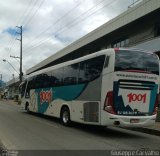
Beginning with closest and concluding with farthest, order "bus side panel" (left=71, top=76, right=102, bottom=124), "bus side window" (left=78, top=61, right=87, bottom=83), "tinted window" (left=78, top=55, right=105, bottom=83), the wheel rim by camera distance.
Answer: "bus side panel" (left=71, top=76, right=102, bottom=124) → "tinted window" (left=78, top=55, right=105, bottom=83) → "bus side window" (left=78, top=61, right=87, bottom=83) → the wheel rim

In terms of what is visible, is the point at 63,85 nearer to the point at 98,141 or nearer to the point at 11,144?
the point at 98,141

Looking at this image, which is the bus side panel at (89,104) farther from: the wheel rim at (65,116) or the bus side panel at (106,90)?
the wheel rim at (65,116)

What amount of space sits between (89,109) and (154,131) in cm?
313

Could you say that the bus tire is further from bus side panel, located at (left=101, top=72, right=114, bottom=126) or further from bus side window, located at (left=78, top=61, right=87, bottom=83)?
bus side panel, located at (left=101, top=72, right=114, bottom=126)

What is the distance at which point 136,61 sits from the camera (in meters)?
15.6

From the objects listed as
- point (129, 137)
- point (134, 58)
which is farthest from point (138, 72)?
point (129, 137)

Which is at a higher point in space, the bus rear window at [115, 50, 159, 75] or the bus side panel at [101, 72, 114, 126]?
the bus rear window at [115, 50, 159, 75]

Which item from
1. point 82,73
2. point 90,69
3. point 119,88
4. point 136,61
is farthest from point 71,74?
point 136,61

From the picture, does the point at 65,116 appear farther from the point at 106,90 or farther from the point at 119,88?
the point at 119,88

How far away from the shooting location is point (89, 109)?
16.6 m

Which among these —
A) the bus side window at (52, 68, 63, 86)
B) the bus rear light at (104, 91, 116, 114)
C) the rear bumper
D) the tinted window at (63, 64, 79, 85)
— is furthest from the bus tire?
the rear bumper

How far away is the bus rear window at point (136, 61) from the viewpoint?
15.4 metres

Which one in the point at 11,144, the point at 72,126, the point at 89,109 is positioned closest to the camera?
the point at 11,144

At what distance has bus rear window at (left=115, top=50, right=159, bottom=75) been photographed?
1538 cm
